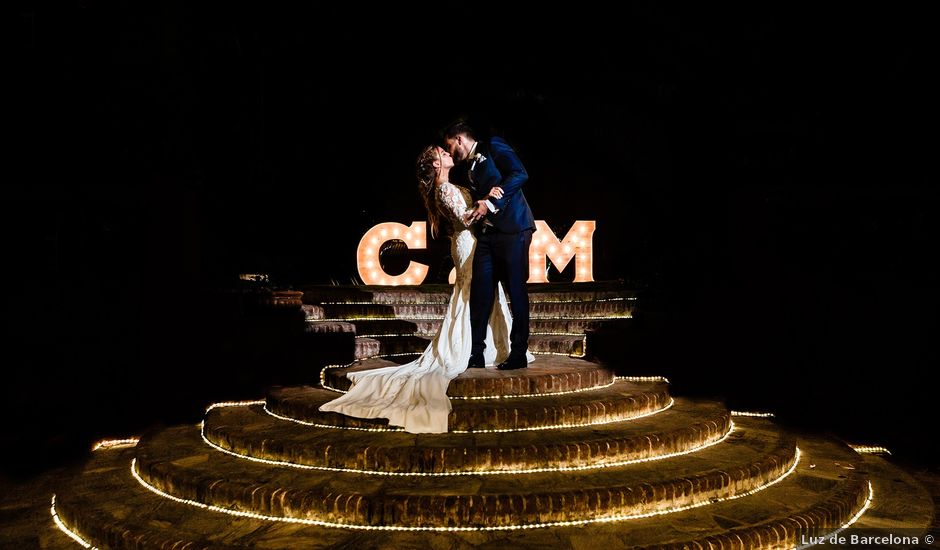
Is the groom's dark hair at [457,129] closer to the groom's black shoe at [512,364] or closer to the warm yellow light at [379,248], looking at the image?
the groom's black shoe at [512,364]

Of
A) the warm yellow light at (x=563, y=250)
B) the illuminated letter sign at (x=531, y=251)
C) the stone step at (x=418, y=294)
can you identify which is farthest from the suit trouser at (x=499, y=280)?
the warm yellow light at (x=563, y=250)

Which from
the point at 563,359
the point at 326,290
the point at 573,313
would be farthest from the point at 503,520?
the point at 326,290

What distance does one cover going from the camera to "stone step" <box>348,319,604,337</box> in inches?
273

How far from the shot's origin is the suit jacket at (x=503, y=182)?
4684 millimetres

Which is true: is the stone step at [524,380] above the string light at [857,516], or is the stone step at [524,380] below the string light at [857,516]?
above

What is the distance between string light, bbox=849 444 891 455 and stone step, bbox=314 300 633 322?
8.70ft

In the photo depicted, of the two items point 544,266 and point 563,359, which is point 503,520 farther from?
point 544,266

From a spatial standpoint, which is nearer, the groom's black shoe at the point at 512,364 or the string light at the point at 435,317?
the groom's black shoe at the point at 512,364

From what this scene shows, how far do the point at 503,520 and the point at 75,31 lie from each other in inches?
302

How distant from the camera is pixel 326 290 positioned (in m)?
7.73

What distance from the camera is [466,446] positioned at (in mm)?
3604

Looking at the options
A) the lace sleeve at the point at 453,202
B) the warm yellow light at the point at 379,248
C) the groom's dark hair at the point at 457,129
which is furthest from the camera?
the warm yellow light at the point at 379,248

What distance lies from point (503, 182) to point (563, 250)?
17.1 feet

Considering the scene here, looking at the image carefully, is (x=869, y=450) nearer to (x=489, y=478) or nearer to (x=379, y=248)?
(x=489, y=478)
